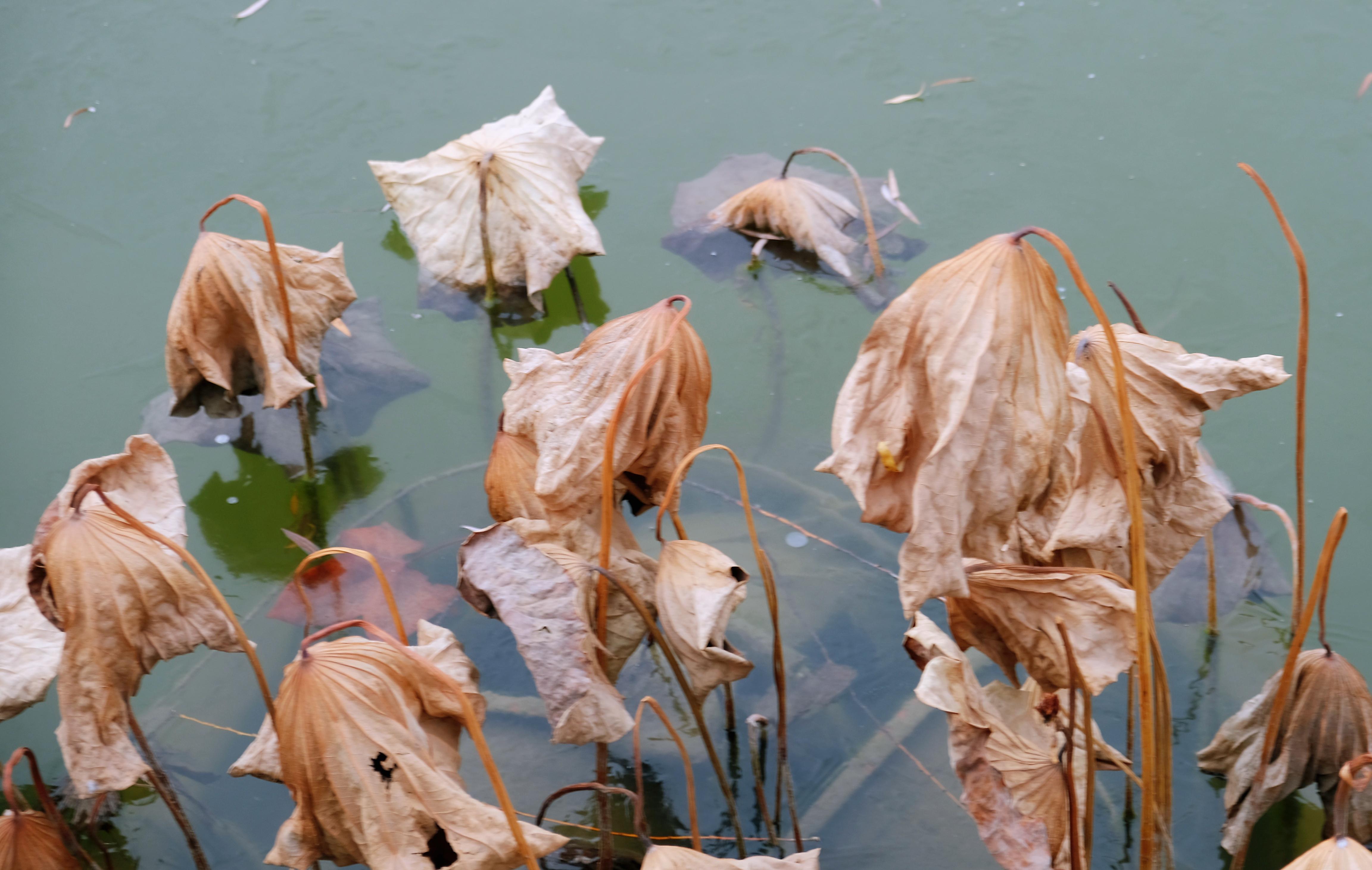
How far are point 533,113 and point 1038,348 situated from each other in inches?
48.2

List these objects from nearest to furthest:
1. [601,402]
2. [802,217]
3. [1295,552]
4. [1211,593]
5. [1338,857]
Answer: [1338,857], [601,402], [1295,552], [1211,593], [802,217]

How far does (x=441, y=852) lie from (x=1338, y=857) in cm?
62

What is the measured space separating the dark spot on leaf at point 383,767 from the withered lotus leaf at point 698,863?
197mm

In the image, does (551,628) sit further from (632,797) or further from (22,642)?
(22,642)

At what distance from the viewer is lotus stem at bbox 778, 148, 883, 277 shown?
161cm

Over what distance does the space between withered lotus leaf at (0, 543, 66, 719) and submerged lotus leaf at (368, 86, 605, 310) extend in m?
0.80

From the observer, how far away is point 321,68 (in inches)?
79.1

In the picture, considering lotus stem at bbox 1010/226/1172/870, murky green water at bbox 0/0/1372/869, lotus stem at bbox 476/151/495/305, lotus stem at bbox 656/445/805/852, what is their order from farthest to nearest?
lotus stem at bbox 476/151/495/305 → murky green water at bbox 0/0/1372/869 → lotus stem at bbox 656/445/805/852 → lotus stem at bbox 1010/226/1172/870

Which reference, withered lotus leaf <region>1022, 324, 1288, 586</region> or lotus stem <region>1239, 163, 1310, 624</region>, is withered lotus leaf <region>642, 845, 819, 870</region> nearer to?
withered lotus leaf <region>1022, 324, 1288, 586</region>

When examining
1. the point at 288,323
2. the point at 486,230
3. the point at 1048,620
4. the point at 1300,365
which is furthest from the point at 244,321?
the point at 1300,365

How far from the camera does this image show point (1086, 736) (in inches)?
33.4

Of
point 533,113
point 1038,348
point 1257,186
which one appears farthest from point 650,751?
point 1257,186

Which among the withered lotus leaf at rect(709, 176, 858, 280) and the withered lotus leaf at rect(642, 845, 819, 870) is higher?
the withered lotus leaf at rect(709, 176, 858, 280)

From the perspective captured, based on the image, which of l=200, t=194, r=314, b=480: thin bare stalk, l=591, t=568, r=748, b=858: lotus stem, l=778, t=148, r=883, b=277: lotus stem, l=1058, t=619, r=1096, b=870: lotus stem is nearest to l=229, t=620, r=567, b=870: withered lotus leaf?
l=591, t=568, r=748, b=858: lotus stem
